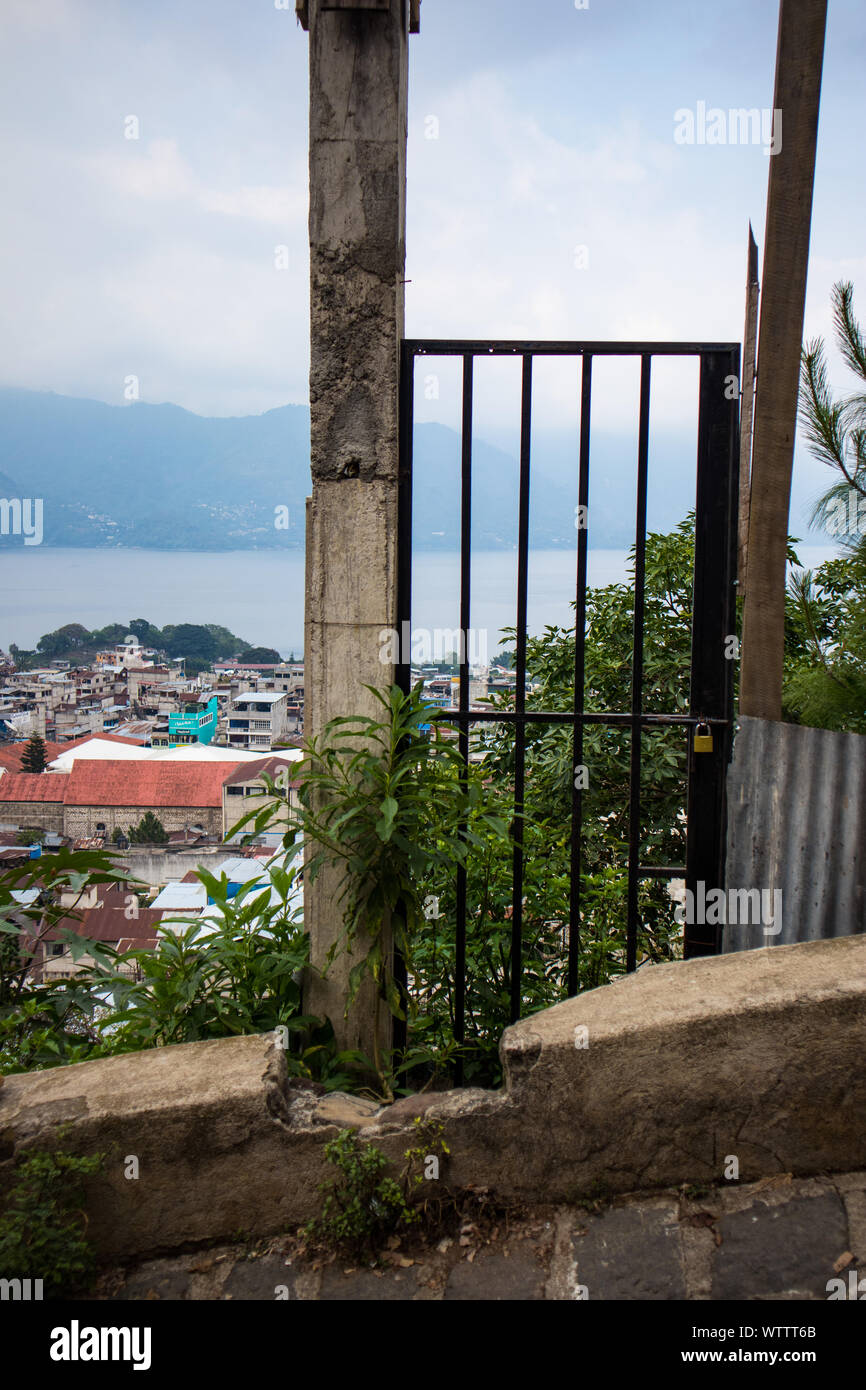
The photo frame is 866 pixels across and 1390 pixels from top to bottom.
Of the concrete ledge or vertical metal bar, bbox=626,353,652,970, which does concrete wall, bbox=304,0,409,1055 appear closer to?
the concrete ledge

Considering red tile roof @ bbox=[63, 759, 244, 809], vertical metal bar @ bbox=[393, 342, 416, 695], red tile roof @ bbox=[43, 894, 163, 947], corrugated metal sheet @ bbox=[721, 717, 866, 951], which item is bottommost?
red tile roof @ bbox=[43, 894, 163, 947]

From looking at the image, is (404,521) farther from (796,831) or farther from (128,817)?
(128,817)

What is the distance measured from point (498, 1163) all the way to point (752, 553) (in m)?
→ 2.62

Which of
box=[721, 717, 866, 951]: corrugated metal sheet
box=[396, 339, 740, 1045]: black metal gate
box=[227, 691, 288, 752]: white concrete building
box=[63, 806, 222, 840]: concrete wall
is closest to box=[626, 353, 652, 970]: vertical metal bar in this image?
box=[396, 339, 740, 1045]: black metal gate

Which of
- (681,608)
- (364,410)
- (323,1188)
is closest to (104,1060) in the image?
(323,1188)

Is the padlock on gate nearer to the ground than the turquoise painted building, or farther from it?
farther from it

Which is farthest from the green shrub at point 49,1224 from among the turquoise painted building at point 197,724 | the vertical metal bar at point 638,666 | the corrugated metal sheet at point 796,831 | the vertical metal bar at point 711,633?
the turquoise painted building at point 197,724

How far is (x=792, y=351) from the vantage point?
3.63 metres

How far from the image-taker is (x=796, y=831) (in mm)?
3027

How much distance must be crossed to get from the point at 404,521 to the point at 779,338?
6.47 feet

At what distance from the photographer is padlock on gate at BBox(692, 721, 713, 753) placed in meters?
2.97

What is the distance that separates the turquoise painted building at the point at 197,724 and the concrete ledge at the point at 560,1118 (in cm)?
582

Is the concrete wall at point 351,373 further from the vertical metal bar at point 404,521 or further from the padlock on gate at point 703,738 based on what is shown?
the padlock on gate at point 703,738
